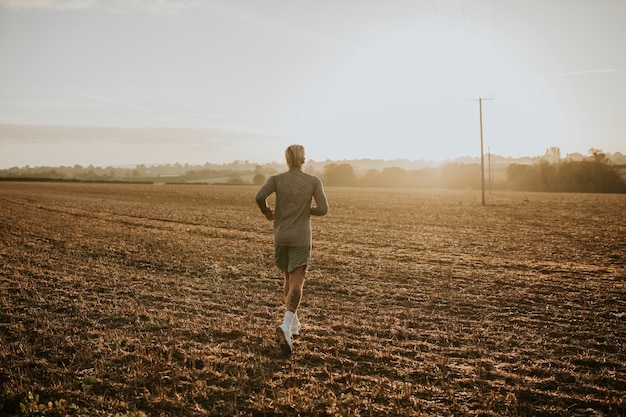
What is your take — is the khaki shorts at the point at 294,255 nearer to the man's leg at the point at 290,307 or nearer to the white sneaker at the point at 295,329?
the man's leg at the point at 290,307

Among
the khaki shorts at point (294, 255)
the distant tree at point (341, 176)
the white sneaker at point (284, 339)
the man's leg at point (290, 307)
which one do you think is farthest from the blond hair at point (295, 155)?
the distant tree at point (341, 176)

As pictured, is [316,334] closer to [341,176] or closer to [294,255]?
[294,255]

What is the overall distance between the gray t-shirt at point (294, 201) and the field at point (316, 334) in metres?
1.58

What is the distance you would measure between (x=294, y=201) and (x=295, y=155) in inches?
23.5

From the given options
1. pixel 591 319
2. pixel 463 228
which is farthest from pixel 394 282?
pixel 463 228

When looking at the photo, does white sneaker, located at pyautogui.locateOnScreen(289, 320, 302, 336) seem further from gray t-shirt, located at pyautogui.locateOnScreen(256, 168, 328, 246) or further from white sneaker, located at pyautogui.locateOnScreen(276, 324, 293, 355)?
gray t-shirt, located at pyautogui.locateOnScreen(256, 168, 328, 246)

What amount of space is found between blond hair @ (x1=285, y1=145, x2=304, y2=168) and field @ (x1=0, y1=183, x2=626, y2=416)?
2.52 metres

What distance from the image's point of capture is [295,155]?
554cm

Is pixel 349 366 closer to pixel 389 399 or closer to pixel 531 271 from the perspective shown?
pixel 389 399

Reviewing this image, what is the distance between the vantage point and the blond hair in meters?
5.54

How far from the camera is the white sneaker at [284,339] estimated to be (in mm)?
5465

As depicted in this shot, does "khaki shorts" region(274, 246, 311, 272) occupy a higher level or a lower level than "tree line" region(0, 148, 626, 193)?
lower

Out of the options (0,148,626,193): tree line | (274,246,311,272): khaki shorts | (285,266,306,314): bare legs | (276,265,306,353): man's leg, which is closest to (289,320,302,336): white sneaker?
(276,265,306,353): man's leg

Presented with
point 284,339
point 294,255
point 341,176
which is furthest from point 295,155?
point 341,176
